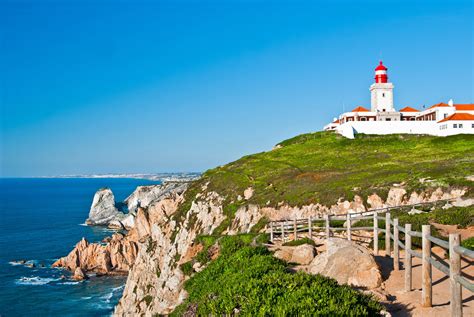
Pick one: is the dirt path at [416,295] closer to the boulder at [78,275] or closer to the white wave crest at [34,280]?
the boulder at [78,275]

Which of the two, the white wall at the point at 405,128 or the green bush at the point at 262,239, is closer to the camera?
the green bush at the point at 262,239

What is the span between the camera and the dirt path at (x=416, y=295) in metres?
10.5

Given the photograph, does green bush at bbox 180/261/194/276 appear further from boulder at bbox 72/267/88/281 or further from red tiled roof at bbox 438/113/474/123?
red tiled roof at bbox 438/113/474/123

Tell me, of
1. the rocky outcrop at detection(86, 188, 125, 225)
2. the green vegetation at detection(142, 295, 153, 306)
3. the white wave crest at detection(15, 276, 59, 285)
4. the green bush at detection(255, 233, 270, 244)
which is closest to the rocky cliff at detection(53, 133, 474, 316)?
the green vegetation at detection(142, 295, 153, 306)

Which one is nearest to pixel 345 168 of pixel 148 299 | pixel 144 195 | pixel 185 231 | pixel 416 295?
pixel 185 231

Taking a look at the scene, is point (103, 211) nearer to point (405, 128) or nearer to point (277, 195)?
point (277, 195)

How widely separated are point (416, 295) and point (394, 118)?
284ft

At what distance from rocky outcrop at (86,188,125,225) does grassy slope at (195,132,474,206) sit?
56.8 meters

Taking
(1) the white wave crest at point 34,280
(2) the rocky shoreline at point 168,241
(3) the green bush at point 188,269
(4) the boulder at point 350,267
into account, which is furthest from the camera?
(1) the white wave crest at point 34,280

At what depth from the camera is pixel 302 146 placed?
3465 inches

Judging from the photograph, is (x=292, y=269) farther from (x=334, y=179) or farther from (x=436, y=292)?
(x=334, y=179)

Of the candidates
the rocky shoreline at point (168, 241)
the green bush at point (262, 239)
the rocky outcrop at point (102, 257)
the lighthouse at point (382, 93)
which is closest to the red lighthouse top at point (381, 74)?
the lighthouse at point (382, 93)

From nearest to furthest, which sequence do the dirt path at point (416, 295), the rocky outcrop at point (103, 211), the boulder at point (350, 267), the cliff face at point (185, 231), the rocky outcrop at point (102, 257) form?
the dirt path at point (416, 295) → the boulder at point (350, 267) → the cliff face at point (185, 231) → the rocky outcrop at point (102, 257) → the rocky outcrop at point (103, 211)

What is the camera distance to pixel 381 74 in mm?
96188
